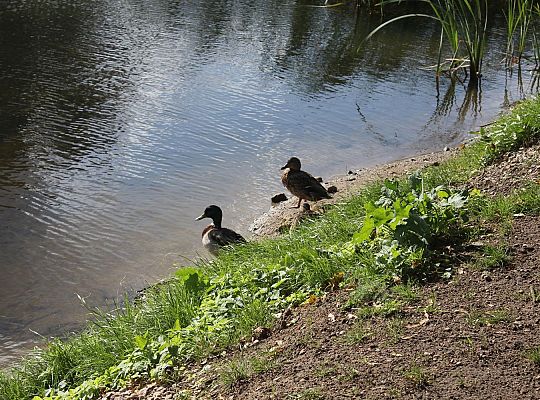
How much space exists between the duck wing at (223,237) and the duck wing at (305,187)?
1.38 metres

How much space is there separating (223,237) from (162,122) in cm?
572

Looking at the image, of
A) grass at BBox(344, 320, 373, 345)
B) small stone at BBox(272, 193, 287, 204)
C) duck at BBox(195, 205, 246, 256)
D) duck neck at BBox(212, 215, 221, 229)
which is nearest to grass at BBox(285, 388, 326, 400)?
grass at BBox(344, 320, 373, 345)

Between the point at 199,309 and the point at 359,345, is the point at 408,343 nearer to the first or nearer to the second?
the point at 359,345

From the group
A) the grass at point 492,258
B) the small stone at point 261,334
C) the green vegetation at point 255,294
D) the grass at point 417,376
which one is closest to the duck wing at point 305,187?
the green vegetation at point 255,294

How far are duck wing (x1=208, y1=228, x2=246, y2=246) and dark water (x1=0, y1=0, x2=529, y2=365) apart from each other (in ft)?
1.37

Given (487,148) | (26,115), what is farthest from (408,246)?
(26,115)

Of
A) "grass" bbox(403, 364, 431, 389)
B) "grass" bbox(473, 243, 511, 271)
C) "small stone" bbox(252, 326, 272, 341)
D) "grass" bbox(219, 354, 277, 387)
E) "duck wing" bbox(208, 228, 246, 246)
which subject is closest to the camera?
"grass" bbox(403, 364, 431, 389)

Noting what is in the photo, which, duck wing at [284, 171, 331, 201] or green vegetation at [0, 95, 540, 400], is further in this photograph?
duck wing at [284, 171, 331, 201]

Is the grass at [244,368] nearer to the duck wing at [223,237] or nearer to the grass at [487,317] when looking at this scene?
the grass at [487,317]

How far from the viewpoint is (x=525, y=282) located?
482 centimetres

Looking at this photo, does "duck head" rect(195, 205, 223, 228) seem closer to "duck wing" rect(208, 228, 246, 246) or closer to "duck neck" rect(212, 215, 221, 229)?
"duck neck" rect(212, 215, 221, 229)

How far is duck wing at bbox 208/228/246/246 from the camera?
26.1ft

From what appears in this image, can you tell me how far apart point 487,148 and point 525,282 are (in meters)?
3.13

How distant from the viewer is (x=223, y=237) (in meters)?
8.02
